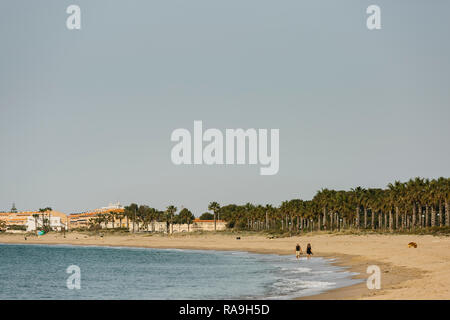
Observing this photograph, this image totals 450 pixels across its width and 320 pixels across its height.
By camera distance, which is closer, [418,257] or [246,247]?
[418,257]

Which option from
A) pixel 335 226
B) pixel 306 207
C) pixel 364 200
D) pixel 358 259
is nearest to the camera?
pixel 358 259

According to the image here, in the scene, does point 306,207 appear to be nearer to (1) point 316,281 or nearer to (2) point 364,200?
(2) point 364,200

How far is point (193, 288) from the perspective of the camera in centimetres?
3884

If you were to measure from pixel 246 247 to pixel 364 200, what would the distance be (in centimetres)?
4157

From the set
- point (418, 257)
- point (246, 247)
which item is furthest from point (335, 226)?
point (418, 257)

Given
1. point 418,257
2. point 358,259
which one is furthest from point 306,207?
point 418,257

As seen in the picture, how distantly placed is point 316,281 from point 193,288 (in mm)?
8102

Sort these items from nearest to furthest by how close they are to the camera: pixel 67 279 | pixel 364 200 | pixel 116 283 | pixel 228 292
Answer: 1. pixel 228 292
2. pixel 116 283
3. pixel 67 279
4. pixel 364 200

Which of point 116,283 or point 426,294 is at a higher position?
point 426,294

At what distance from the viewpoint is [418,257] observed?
150 ft
